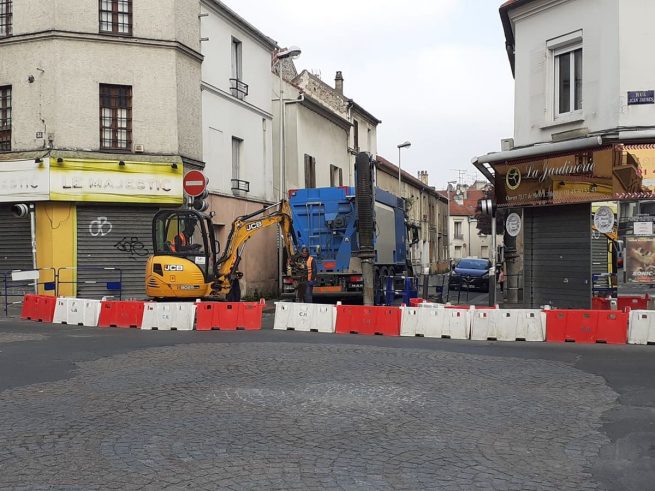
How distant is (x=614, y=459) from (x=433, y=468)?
4.50 ft

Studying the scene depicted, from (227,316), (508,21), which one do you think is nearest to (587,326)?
(227,316)

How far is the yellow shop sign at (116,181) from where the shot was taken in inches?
738

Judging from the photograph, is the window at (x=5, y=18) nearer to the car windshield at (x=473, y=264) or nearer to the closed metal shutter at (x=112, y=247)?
the closed metal shutter at (x=112, y=247)

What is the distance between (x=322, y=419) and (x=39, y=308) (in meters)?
11.5

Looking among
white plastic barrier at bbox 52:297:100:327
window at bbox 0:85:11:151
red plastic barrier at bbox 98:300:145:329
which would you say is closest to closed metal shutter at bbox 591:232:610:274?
red plastic barrier at bbox 98:300:145:329

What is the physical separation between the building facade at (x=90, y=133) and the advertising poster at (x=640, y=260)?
39.6 feet

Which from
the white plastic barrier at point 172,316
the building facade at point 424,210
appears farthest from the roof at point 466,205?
the white plastic barrier at point 172,316

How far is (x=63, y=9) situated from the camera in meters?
19.0

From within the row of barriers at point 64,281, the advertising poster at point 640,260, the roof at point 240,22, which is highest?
the roof at point 240,22

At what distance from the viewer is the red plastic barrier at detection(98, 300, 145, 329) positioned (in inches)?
558

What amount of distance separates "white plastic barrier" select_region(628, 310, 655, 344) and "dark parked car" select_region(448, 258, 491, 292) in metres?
14.1

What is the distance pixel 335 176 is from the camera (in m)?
33.8

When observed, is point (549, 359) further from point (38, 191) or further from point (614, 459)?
point (38, 191)

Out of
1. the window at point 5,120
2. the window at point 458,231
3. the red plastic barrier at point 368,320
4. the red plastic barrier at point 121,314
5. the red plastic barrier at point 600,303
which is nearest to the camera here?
the red plastic barrier at point 368,320
